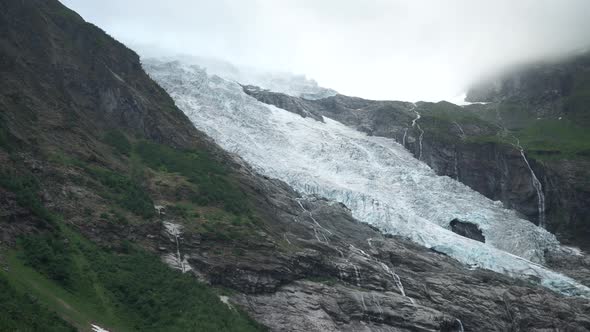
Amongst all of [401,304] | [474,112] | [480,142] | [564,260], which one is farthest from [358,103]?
[401,304]

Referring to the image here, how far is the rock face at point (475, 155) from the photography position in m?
96.2

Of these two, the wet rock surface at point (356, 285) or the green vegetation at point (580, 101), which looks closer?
the wet rock surface at point (356, 285)

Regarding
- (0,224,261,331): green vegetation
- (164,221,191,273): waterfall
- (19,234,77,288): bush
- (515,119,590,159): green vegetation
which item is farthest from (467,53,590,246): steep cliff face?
(19,234,77,288): bush

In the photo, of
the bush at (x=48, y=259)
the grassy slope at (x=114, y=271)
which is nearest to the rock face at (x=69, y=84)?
the grassy slope at (x=114, y=271)

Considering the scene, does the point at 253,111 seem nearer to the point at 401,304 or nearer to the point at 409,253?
the point at 409,253

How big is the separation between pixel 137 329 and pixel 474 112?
5093 inches

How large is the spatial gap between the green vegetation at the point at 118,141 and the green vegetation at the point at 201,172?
151cm

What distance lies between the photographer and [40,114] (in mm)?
56281

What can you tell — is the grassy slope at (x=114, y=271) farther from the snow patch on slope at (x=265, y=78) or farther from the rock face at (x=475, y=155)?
the snow patch on slope at (x=265, y=78)

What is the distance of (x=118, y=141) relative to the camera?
65688 millimetres

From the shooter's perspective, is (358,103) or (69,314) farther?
(358,103)

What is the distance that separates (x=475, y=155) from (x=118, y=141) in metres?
70.8

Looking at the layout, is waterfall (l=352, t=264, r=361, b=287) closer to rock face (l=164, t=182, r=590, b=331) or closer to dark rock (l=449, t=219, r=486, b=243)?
rock face (l=164, t=182, r=590, b=331)

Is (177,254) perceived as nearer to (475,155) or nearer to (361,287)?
(361,287)
